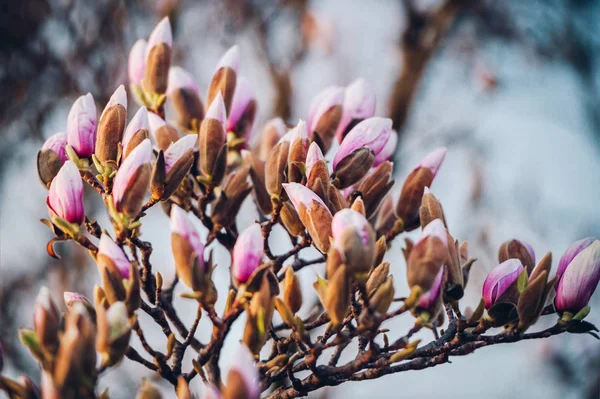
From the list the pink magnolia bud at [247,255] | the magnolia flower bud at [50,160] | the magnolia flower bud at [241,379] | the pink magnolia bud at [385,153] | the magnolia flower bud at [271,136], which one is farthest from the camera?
the magnolia flower bud at [271,136]

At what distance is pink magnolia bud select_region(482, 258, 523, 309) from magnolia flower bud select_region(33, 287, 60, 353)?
1.63 feet

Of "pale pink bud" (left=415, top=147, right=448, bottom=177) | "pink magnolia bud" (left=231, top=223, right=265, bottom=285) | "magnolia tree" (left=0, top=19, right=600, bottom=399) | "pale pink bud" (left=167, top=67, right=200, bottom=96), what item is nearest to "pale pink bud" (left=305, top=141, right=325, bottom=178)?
"magnolia tree" (left=0, top=19, right=600, bottom=399)

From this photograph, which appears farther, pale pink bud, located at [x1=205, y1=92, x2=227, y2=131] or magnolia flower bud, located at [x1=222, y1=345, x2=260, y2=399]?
pale pink bud, located at [x1=205, y1=92, x2=227, y2=131]

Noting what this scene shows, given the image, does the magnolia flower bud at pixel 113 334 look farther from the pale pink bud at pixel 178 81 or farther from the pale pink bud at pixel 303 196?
the pale pink bud at pixel 178 81

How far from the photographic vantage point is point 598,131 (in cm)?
436

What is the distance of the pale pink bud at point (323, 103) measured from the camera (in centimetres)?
89

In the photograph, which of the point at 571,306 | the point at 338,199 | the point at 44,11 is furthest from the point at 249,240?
the point at 44,11

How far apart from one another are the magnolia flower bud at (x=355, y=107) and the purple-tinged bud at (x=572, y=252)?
1.26ft

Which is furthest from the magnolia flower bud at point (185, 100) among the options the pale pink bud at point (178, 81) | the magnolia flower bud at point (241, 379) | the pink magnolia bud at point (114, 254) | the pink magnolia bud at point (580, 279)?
the pink magnolia bud at point (580, 279)

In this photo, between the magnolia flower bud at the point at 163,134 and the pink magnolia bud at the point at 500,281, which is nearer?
the pink magnolia bud at the point at 500,281

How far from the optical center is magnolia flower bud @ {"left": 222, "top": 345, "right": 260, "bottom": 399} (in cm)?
51

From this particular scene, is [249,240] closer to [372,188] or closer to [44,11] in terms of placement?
[372,188]

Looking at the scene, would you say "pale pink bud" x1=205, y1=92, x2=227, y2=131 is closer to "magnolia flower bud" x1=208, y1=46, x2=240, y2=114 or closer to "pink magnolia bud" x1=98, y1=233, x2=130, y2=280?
"magnolia flower bud" x1=208, y1=46, x2=240, y2=114

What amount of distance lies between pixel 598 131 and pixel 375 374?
4.45 metres
